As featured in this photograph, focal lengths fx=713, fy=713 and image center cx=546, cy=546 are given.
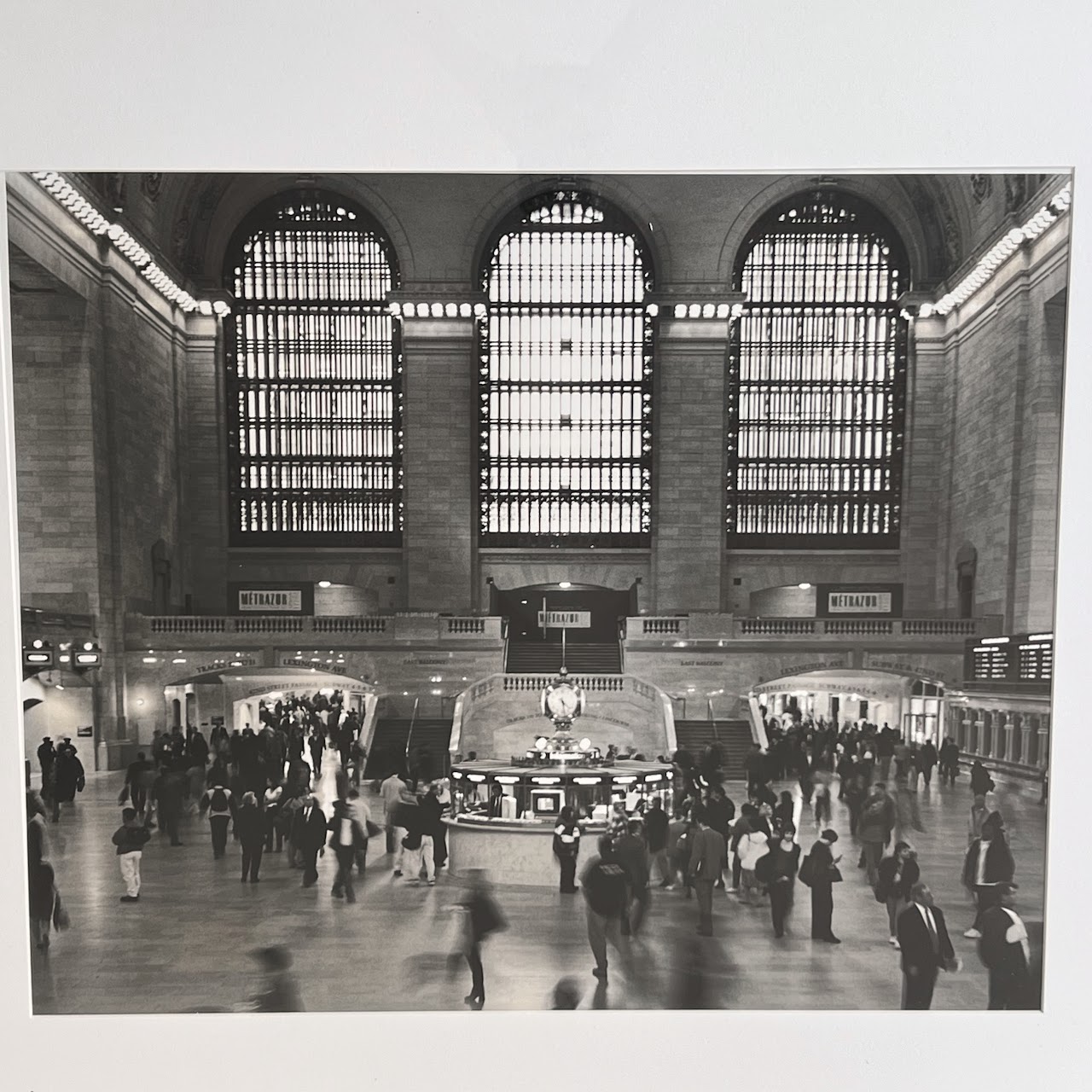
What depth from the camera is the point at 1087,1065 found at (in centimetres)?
486

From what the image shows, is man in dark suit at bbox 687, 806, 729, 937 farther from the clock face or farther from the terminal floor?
the clock face

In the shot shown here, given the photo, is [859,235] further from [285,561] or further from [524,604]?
[285,561]

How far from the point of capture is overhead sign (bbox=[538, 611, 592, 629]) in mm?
5043

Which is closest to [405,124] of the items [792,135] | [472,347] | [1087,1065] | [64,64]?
[472,347]

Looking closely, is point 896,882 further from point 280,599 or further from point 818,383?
point 280,599

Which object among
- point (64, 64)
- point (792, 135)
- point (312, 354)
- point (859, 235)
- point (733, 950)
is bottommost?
point (733, 950)

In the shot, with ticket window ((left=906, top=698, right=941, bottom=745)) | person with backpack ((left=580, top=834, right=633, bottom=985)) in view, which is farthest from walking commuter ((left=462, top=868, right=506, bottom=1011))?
ticket window ((left=906, top=698, right=941, bottom=745))

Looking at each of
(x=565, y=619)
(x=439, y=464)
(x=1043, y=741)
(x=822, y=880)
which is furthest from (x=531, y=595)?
(x=1043, y=741)

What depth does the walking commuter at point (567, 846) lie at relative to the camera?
5012 mm

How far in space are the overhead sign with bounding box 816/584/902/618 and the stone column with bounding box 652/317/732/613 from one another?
756 millimetres

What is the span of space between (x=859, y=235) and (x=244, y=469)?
4.64 m

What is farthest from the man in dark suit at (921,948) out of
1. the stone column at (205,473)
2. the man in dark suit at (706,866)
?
the stone column at (205,473)

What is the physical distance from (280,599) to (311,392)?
4.98 feet

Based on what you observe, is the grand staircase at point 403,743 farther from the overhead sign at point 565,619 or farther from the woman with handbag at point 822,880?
the woman with handbag at point 822,880
